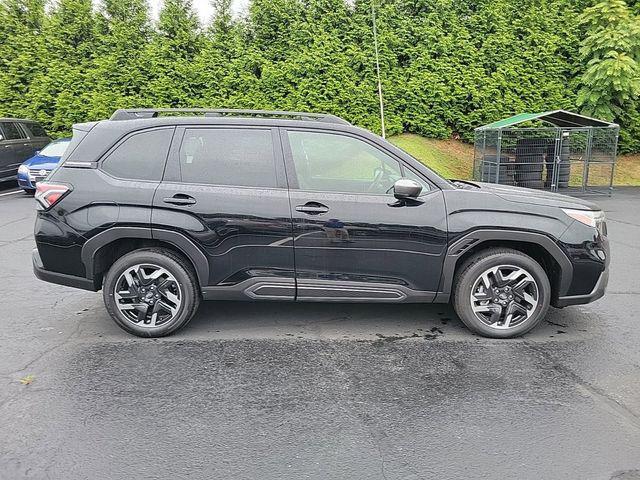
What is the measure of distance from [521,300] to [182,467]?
3.05 meters

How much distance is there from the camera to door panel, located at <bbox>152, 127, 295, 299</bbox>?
4.35 meters

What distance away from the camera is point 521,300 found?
4.49 meters

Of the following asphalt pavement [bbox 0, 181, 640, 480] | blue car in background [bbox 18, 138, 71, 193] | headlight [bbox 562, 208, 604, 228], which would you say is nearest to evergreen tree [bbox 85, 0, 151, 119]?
blue car in background [bbox 18, 138, 71, 193]

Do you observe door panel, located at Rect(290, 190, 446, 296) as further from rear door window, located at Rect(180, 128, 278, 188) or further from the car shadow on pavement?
the car shadow on pavement

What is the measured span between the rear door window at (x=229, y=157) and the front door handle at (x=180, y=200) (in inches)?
5.9

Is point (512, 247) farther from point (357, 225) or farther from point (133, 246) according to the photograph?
point (133, 246)

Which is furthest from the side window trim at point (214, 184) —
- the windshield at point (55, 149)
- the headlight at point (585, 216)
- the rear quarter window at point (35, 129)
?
the rear quarter window at point (35, 129)

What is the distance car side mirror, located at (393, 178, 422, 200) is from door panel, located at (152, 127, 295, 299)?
2.97 feet

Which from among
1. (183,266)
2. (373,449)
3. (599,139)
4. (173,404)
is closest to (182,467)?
(173,404)

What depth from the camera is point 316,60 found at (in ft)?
52.5

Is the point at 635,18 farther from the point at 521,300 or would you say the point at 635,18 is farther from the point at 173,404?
the point at 173,404

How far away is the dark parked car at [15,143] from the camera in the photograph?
13.3m

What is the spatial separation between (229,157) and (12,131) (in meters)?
11.9

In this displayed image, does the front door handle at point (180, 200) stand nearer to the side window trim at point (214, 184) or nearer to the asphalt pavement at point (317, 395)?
the side window trim at point (214, 184)
